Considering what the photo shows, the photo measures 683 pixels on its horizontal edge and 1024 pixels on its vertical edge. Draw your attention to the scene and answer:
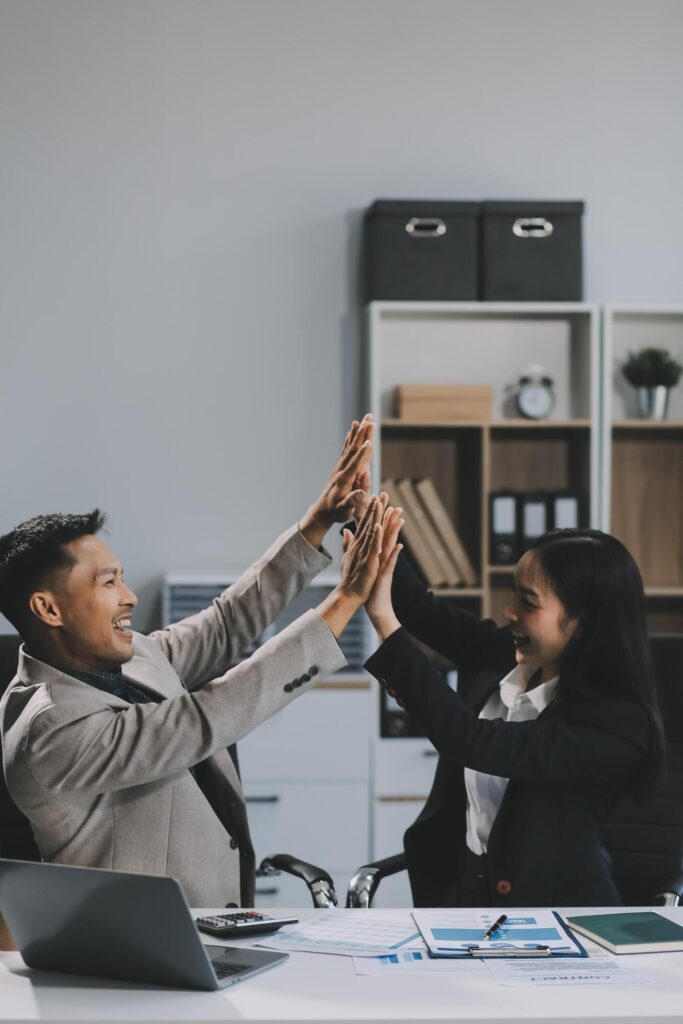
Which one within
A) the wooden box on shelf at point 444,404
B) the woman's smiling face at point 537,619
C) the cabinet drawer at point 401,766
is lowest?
the cabinet drawer at point 401,766

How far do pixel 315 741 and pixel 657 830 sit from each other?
1.56m

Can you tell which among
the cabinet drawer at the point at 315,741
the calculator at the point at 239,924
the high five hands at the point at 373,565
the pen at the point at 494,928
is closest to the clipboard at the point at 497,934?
the pen at the point at 494,928

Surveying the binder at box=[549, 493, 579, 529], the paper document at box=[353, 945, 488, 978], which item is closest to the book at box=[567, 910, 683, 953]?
the paper document at box=[353, 945, 488, 978]

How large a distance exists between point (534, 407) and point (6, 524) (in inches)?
70.9

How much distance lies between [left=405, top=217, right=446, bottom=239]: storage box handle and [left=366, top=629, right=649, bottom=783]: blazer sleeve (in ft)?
7.37

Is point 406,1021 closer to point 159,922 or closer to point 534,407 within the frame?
point 159,922

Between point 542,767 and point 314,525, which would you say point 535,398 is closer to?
point 314,525

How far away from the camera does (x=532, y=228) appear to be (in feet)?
13.7

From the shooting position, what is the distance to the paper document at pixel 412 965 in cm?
161

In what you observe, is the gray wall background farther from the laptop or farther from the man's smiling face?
the laptop

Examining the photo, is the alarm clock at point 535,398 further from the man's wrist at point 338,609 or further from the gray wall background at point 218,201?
the man's wrist at point 338,609

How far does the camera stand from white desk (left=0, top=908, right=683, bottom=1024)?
1.45m

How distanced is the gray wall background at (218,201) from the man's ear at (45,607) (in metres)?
2.25

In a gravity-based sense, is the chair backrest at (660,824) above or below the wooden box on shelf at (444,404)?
below
